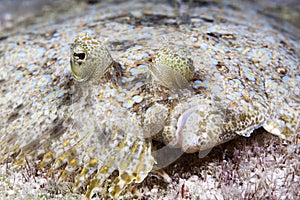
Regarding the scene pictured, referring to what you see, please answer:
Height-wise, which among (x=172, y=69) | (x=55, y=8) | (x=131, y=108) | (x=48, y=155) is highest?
(x=172, y=69)

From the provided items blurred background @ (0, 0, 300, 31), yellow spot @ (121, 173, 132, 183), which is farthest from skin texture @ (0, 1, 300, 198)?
blurred background @ (0, 0, 300, 31)

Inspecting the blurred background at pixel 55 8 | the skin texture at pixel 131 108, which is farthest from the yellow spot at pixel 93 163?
the blurred background at pixel 55 8

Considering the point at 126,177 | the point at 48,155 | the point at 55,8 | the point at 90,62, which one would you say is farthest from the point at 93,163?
the point at 55,8

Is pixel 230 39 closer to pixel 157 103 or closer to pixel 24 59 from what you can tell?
pixel 157 103

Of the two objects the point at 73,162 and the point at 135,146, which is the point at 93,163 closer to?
the point at 73,162

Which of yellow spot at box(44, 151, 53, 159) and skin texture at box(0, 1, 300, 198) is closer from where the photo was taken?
skin texture at box(0, 1, 300, 198)

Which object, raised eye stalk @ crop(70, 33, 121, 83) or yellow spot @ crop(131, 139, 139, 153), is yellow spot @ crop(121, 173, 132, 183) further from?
raised eye stalk @ crop(70, 33, 121, 83)

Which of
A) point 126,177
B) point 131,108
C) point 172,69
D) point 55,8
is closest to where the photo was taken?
point 126,177

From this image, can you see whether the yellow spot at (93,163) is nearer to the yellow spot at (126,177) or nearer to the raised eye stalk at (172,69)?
the yellow spot at (126,177)

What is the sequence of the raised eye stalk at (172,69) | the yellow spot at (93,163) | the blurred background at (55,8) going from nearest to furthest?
the yellow spot at (93,163), the raised eye stalk at (172,69), the blurred background at (55,8)
